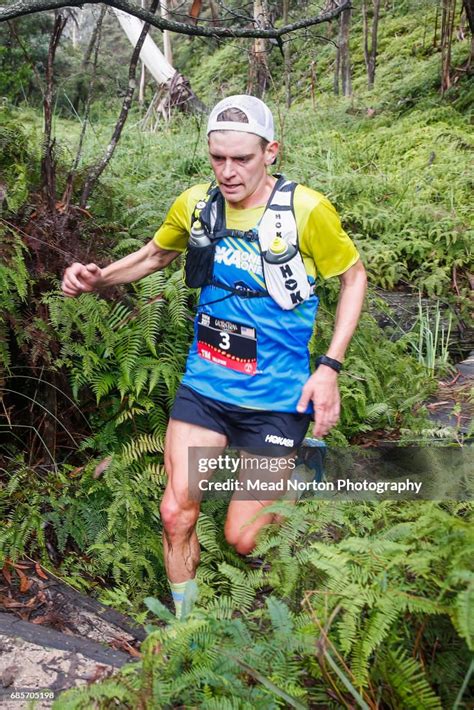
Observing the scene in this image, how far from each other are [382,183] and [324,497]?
20.7 feet

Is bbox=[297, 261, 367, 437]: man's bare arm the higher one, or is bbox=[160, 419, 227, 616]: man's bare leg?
bbox=[297, 261, 367, 437]: man's bare arm

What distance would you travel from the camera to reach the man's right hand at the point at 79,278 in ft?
13.3

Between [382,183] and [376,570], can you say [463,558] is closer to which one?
[376,570]

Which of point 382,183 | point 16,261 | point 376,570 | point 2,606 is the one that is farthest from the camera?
point 382,183

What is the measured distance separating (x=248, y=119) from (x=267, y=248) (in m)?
0.69

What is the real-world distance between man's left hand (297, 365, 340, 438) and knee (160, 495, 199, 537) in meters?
0.83

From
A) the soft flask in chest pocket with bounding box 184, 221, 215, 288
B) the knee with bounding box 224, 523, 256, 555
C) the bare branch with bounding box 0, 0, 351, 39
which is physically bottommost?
the knee with bounding box 224, 523, 256, 555

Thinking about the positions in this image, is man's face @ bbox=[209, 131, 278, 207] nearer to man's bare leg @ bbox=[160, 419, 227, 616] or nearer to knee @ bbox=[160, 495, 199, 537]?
man's bare leg @ bbox=[160, 419, 227, 616]

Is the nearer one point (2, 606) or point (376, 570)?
point (376, 570)

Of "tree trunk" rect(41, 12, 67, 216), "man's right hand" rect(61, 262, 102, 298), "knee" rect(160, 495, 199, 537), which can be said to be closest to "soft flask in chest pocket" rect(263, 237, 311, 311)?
"man's right hand" rect(61, 262, 102, 298)

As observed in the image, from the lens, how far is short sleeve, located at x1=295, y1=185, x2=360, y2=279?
3.82 metres

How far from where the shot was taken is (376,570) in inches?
96.1

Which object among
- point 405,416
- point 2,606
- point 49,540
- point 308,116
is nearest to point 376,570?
point 2,606

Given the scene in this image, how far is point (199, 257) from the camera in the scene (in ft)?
13.2
